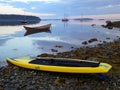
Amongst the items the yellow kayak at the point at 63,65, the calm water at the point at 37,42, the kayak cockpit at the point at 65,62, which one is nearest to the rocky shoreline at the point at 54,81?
the yellow kayak at the point at 63,65

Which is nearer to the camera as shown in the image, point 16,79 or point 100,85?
point 100,85

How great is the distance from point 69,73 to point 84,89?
188cm

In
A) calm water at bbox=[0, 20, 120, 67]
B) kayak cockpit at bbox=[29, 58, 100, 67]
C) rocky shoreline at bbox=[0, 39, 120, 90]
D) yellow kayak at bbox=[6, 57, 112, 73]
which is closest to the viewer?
rocky shoreline at bbox=[0, 39, 120, 90]

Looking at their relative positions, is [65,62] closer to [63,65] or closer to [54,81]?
[63,65]

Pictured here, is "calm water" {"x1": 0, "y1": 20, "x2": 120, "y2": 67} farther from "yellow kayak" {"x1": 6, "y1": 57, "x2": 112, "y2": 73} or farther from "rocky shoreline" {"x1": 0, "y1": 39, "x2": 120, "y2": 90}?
"rocky shoreline" {"x1": 0, "y1": 39, "x2": 120, "y2": 90}

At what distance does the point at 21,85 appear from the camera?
1309cm

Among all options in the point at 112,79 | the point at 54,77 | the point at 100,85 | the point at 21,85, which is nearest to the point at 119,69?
the point at 112,79

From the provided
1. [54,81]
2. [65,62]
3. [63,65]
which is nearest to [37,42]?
[65,62]

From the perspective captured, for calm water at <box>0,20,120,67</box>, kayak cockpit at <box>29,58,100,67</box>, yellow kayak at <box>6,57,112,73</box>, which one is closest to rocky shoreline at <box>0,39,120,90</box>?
yellow kayak at <box>6,57,112,73</box>

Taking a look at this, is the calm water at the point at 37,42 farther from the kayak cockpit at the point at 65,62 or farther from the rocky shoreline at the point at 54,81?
the rocky shoreline at the point at 54,81

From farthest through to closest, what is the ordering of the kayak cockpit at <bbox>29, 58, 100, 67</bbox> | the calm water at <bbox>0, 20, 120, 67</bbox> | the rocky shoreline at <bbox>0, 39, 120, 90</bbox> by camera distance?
1. the calm water at <bbox>0, 20, 120, 67</bbox>
2. the kayak cockpit at <bbox>29, 58, 100, 67</bbox>
3. the rocky shoreline at <bbox>0, 39, 120, 90</bbox>

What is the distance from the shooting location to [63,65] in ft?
46.5

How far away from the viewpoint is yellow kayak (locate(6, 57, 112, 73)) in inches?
516

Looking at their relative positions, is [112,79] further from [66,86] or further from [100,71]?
[66,86]
